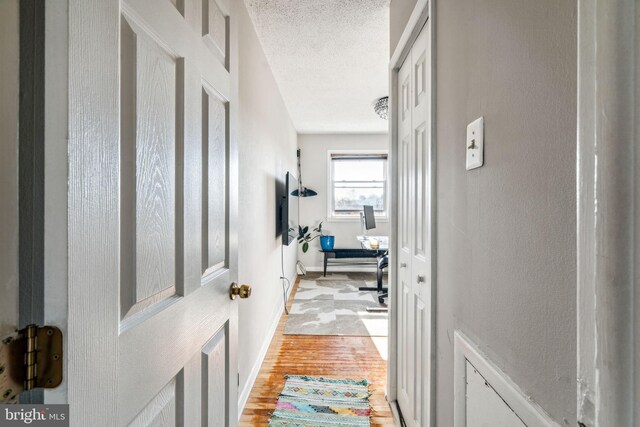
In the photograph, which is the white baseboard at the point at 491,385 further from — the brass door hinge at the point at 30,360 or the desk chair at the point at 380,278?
the desk chair at the point at 380,278

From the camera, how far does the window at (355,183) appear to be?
5836mm

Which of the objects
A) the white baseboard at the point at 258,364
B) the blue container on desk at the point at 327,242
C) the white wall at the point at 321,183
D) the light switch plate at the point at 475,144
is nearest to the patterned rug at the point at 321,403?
the white baseboard at the point at 258,364

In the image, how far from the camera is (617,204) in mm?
302

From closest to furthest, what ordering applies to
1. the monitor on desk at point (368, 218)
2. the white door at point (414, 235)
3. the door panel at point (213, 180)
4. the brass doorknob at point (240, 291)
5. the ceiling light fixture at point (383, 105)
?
1. the door panel at point (213, 180)
2. the brass doorknob at point (240, 291)
3. the white door at point (414, 235)
4. the ceiling light fixture at point (383, 105)
5. the monitor on desk at point (368, 218)

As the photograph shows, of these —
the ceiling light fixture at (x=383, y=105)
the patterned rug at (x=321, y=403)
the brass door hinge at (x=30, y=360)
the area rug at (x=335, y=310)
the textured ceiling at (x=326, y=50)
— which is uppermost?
the textured ceiling at (x=326, y=50)

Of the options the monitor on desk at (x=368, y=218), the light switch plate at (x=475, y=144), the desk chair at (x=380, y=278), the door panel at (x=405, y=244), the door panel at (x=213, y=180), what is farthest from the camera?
the monitor on desk at (x=368, y=218)

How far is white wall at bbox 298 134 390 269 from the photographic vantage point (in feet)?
19.0

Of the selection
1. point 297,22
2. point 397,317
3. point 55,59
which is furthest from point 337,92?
point 55,59

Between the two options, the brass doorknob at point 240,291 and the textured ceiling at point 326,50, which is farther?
the textured ceiling at point 326,50

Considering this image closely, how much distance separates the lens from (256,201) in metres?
2.36

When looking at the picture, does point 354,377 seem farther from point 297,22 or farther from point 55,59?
point 297,22

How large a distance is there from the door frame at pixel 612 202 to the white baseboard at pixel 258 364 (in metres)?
1.94

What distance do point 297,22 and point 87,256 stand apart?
89.2 inches

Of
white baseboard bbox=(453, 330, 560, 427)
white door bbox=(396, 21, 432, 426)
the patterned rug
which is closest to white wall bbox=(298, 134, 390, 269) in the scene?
the patterned rug
